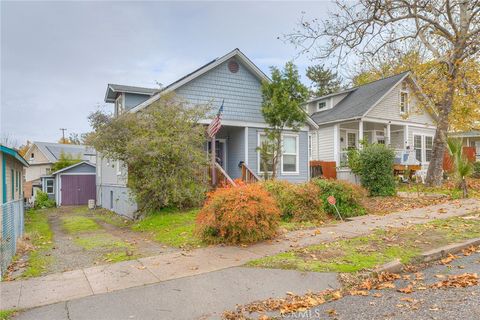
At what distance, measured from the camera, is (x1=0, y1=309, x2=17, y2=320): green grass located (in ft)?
13.6

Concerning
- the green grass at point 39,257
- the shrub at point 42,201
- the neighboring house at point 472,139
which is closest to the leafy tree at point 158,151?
the green grass at point 39,257

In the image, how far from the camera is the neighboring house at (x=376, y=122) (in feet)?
70.3

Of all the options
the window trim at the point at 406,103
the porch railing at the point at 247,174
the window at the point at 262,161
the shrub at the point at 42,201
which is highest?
the window trim at the point at 406,103

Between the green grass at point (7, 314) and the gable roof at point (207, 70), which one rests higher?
the gable roof at point (207, 70)

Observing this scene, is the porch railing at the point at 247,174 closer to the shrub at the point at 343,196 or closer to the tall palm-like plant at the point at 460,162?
the shrub at the point at 343,196

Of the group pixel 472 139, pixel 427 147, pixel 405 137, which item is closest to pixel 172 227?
pixel 405 137

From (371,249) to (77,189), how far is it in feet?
83.9

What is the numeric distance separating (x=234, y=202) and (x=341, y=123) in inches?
634

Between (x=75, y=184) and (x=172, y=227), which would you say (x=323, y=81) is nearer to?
(x=75, y=184)

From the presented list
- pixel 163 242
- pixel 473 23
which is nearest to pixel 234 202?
pixel 163 242

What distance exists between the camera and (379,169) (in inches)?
567

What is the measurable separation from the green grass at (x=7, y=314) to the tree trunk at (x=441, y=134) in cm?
1779

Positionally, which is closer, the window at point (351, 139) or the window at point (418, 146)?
the window at point (351, 139)

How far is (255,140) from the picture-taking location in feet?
55.6
